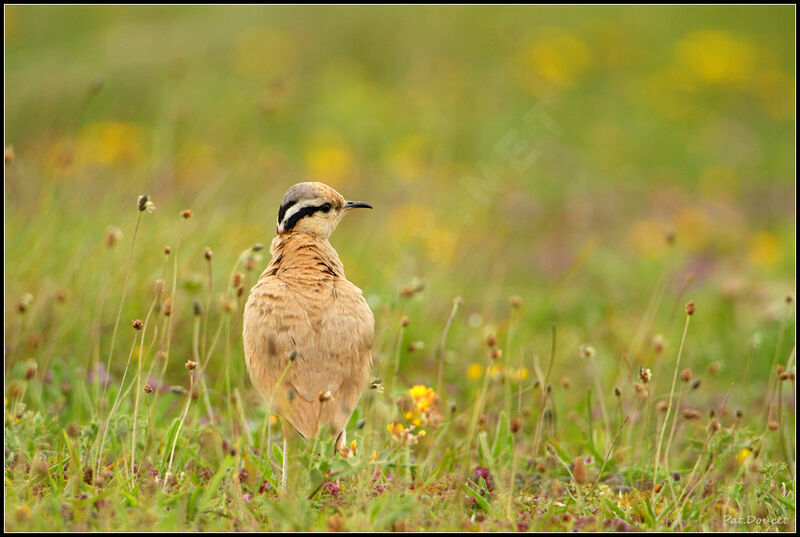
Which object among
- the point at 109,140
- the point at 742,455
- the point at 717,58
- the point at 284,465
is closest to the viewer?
the point at 284,465

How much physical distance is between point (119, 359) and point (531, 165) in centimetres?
825

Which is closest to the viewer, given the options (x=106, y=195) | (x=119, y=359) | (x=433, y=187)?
(x=119, y=359)

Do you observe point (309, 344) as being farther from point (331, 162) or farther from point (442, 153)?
point (331, 162)

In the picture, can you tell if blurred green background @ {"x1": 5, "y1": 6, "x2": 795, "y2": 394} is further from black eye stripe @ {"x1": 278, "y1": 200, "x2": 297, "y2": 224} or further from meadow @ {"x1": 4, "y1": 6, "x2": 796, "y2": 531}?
black eye stripe @ {"x1": 278, "y1": 200, "x2": 297, "y2": 224}

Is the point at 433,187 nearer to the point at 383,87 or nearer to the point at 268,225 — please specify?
the point at 268,225

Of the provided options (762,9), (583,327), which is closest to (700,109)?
(762,9)

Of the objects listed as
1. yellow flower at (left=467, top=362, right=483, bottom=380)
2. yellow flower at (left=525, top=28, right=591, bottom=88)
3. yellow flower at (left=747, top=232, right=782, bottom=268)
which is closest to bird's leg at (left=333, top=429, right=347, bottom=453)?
yellow flower at (left=467, top=362, right=483, bottom=380)

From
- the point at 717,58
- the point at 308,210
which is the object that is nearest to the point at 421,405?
the point at 308,210

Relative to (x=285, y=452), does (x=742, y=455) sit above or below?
below

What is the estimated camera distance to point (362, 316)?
440 cm

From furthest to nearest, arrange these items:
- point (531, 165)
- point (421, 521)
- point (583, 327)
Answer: point (531, 165) < point (583, 327) < point (421, 521)

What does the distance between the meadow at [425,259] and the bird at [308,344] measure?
0.59 feet

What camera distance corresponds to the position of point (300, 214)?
189 inches

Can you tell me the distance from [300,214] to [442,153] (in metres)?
3.88
